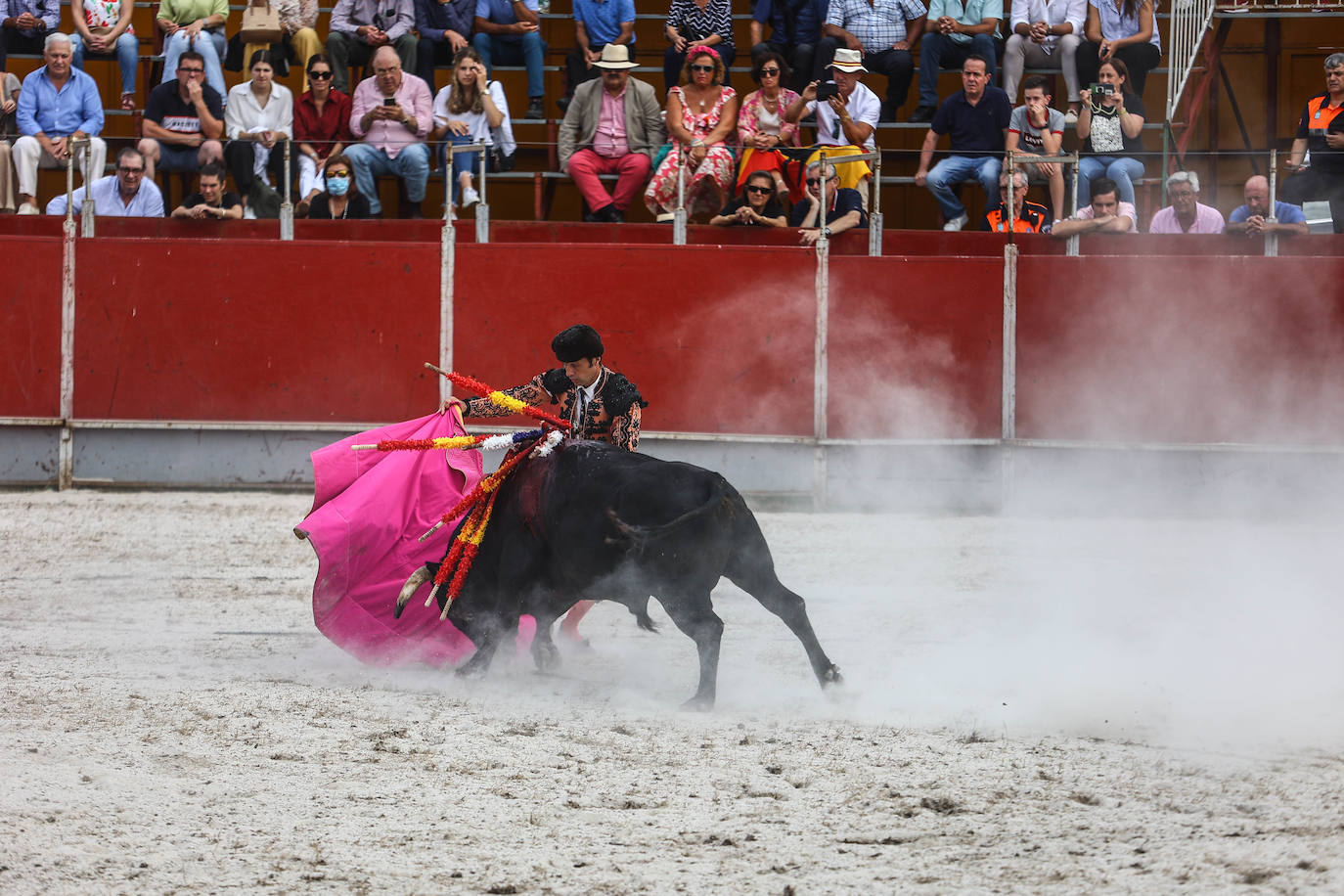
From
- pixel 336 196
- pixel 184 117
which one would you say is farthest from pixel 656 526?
pixel 184 117

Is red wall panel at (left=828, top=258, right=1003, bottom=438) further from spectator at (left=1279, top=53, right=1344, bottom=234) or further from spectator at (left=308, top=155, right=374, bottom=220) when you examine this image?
spectator at (left=308, top=155, right=374, bottom=220)

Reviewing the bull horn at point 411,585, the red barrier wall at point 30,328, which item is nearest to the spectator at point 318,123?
the red barrier wall at point 30,328

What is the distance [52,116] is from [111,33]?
1.19 m

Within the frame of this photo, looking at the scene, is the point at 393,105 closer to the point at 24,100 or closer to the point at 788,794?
the point at 24,100

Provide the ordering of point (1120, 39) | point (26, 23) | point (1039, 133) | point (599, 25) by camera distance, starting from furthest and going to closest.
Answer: point (26, 23) → point (599, 25) → point (1120, 39) → point (1039, 133)

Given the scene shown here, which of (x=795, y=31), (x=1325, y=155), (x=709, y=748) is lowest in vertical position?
(x=709, y=748)

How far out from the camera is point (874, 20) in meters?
10.9

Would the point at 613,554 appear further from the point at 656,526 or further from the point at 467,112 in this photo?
the point at 467,112

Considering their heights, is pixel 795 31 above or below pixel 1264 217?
above

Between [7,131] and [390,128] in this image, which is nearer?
[390,128]

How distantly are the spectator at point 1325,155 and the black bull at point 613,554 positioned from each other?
6074 millimetres

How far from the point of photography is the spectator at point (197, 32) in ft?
35.1

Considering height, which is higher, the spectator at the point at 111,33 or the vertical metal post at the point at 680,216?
the spectator at the point at 111,33

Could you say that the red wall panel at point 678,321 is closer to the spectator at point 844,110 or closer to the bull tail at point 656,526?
the spectator at point 844,110
